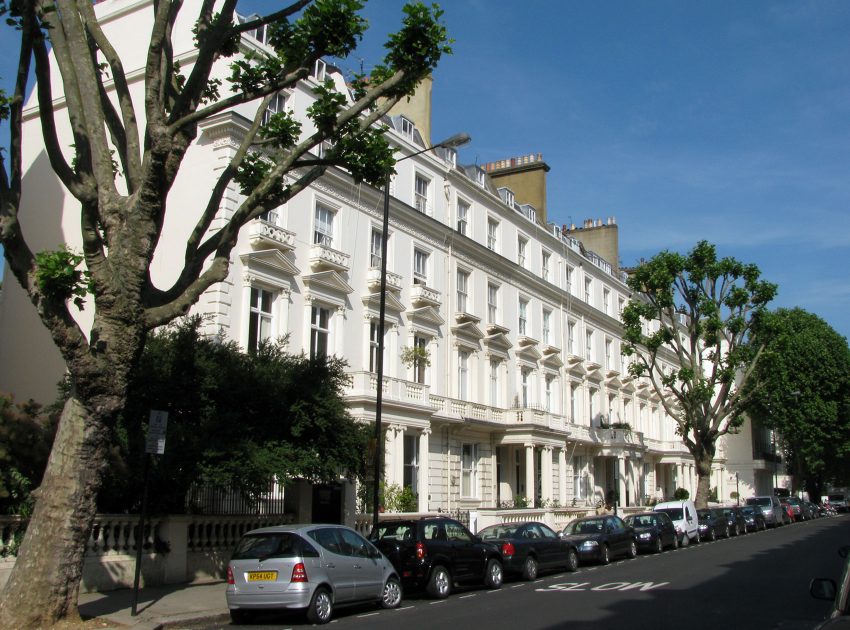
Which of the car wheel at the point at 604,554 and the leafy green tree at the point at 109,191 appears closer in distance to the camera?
the leafy green tree at the point at 109,191

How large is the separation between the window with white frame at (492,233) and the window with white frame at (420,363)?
728 centimetres

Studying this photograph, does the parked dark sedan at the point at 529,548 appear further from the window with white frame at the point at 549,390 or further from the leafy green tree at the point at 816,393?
the leafy green tree at the point at 816,393

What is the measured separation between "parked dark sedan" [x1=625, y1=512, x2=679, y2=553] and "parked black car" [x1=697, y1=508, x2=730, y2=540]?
4565 mm

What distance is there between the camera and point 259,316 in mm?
24578

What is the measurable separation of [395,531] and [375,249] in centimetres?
1488

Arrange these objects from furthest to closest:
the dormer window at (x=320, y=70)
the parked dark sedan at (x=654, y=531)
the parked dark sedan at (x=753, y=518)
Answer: the parked dark sedan at (x=753, y=518)
the dormer window at (x=320, y=70)
the parked dark sedan at (x=654, y=531)

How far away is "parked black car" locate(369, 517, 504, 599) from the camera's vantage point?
16047 millimetres

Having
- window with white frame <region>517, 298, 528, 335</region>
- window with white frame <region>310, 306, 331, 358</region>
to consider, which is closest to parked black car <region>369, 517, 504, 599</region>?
window with white frame <region>310, 306, 331, 358</region>

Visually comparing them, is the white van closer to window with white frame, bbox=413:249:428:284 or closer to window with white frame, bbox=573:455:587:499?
window with white frame, bbox=573:455:587:499

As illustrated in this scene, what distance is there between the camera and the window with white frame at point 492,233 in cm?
3766

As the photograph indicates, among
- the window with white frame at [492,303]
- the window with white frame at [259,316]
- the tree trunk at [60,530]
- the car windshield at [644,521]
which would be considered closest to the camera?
the tree trunk at [60,530]

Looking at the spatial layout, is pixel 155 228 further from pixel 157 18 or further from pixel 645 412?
pixel 645 412

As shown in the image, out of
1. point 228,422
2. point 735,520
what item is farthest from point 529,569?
point 735,520

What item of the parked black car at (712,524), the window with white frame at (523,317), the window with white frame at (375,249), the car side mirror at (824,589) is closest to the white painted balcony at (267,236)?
the window with white frame at (375,249)
